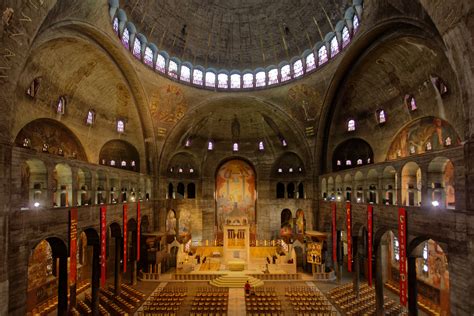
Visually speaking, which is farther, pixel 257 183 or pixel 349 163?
pixel 257 183

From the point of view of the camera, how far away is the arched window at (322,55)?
3005 cm

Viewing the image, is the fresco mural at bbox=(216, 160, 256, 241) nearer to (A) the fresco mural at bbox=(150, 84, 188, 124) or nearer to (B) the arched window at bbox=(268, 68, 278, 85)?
(A) the fresco mural at bbox=(150, 84, 188, 124)

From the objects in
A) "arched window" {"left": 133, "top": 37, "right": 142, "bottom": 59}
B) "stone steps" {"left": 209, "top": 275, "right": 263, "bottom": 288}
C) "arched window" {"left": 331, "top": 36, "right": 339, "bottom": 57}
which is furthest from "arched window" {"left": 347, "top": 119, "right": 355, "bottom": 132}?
"arched window" {"left": 133, "top": 37, "right": 142, "bottom": 59}

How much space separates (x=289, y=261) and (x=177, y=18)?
26752 millimetres

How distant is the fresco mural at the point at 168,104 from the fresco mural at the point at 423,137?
2130 cm

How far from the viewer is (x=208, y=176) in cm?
4256

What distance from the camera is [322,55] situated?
3067 centimetres

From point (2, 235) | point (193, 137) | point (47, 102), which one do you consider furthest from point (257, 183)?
point (2, 235)

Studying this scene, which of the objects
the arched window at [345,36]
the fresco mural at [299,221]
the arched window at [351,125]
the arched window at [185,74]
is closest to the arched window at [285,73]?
the arched window at [345,36]

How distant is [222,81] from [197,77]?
2931mm

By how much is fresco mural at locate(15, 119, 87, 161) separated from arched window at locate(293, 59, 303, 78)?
22532mm

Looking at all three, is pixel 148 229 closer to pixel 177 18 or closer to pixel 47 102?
pixel 47 102

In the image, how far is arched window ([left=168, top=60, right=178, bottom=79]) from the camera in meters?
32.6

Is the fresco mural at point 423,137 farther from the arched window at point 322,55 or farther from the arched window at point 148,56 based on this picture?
the arched window at point 148,56
